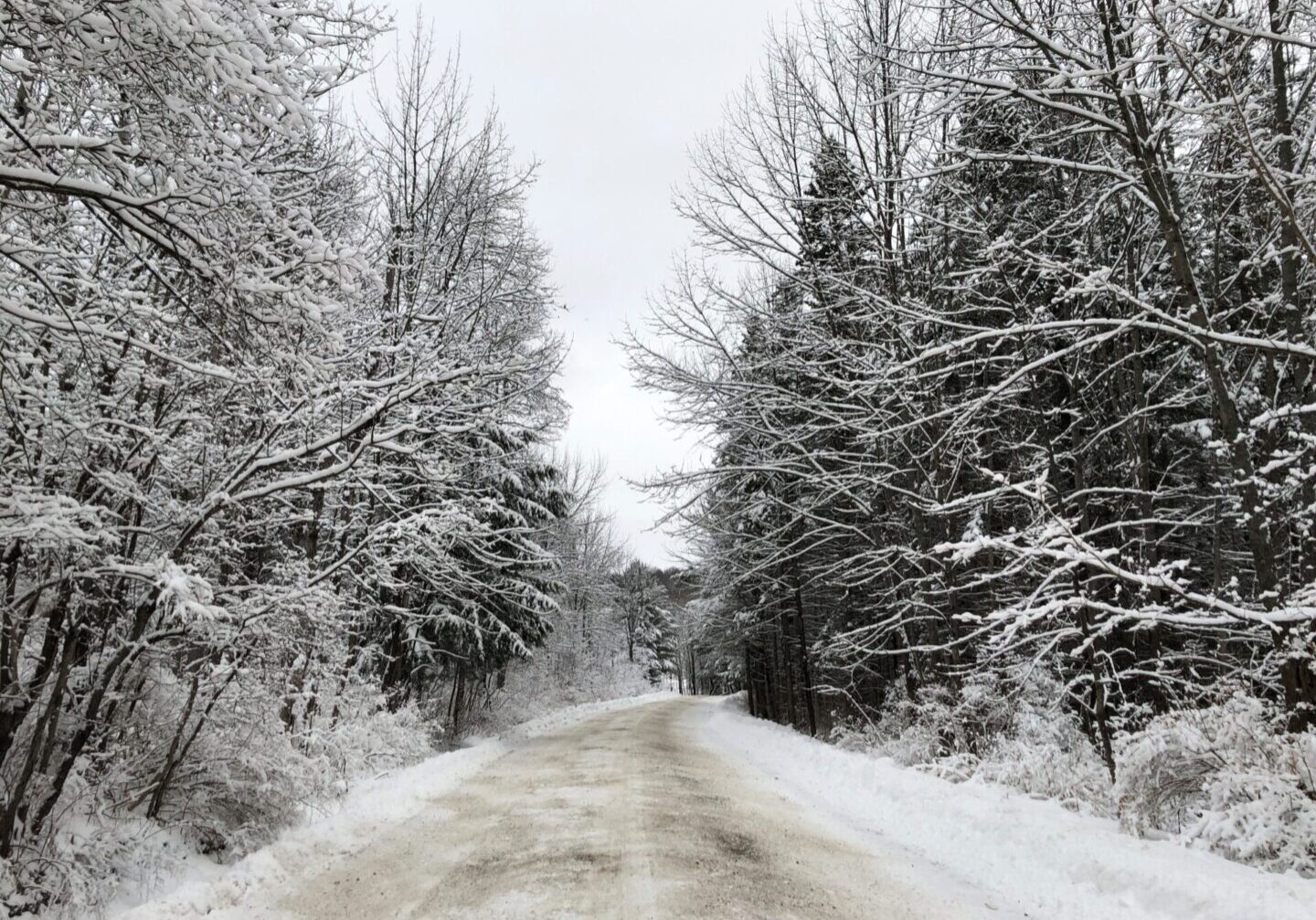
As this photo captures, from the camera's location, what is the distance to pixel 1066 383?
12750 mm

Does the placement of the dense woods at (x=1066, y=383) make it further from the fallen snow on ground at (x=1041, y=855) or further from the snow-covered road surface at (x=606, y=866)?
the snow-covered road surface at (x=606, y=866)

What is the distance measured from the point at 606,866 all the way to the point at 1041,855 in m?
3.43

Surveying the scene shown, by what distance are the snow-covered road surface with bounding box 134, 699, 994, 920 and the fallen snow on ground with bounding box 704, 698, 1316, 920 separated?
508 millimetres

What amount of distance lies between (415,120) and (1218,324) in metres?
12.1

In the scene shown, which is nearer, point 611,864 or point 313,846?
point 611,864

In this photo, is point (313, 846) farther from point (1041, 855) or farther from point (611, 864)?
point (1041, 855)

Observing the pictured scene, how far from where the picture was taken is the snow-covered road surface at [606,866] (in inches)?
179

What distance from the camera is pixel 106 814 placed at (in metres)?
5.10

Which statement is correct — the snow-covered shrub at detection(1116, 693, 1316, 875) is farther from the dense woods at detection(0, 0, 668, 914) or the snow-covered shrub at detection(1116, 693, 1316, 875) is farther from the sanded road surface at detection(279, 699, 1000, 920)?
the dense woods at detection(0, 0, 668, 914)

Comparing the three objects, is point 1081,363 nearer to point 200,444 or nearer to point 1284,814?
point 1284,814

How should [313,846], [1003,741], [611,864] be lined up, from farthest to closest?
1. [1003,741]
2. [313,846]
3. [611,864]

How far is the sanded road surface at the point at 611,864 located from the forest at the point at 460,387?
146cm

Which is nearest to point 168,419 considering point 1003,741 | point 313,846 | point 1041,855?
point 313,846

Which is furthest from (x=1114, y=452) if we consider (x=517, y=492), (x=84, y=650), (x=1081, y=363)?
(x=84, y=650)
